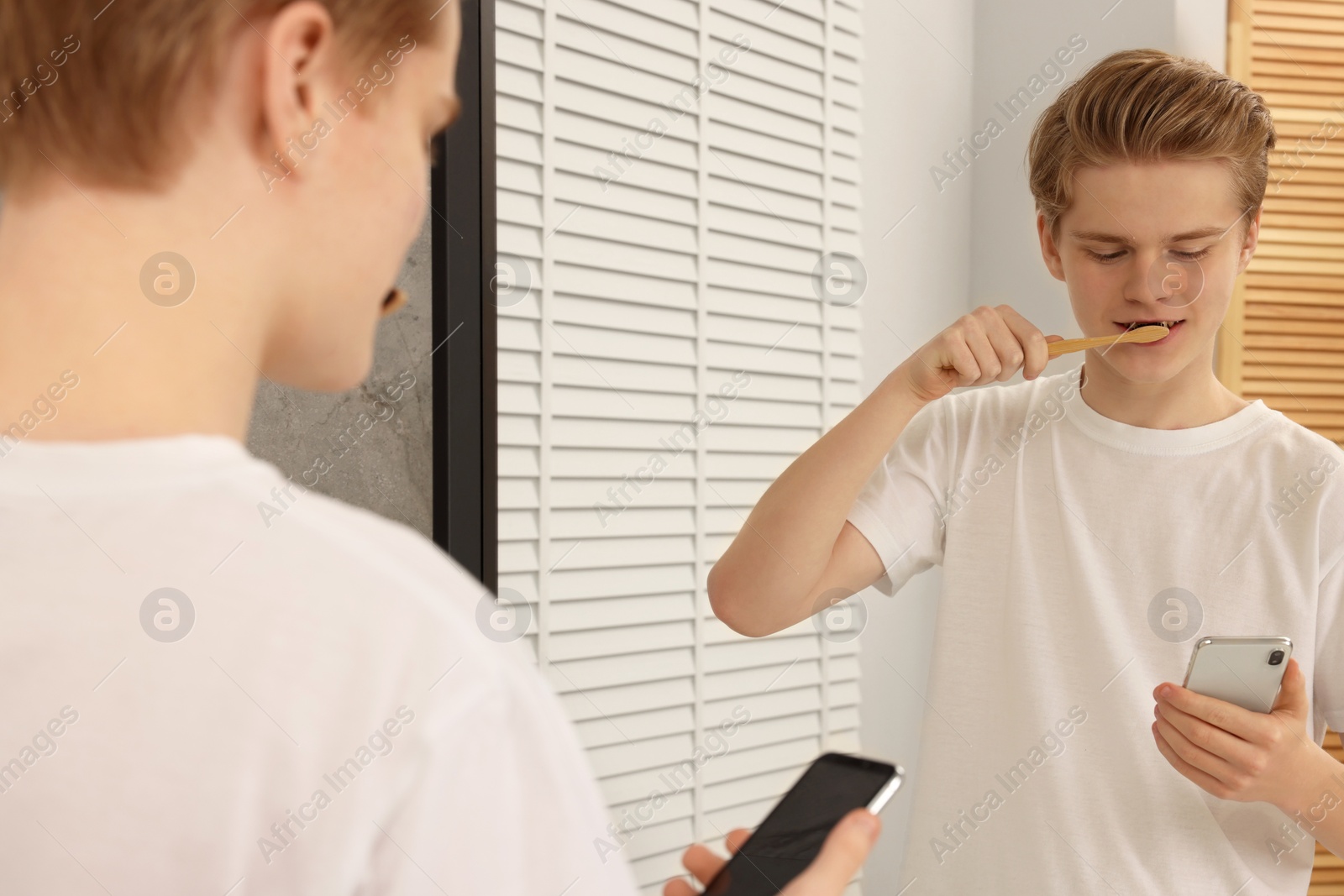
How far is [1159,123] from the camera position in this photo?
0.80 metres

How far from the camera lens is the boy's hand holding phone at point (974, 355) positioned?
78cm

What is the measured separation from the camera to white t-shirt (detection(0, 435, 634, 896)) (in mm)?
216

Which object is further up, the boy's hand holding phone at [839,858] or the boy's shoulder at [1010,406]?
the boy's shoulder at [1010,406]

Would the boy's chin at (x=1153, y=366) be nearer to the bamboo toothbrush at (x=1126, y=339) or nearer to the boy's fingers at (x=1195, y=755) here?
the bamboo toothbrush at (x=1126, y=339)

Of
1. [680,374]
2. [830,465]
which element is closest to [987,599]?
[830,465]

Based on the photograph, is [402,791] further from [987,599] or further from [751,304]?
[751,304]

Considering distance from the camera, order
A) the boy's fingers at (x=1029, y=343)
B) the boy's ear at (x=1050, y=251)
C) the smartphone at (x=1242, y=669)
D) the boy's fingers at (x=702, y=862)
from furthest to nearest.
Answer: the boy's ear at (x=1050, y=251)
the boy's fingers at (x=1029, y=343)
the smartphone at (x=1242, y=669)
the boy's fingers at (x=702, y=862)

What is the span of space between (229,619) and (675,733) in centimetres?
127

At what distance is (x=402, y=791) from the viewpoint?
0.22m

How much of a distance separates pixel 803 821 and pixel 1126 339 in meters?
0.56

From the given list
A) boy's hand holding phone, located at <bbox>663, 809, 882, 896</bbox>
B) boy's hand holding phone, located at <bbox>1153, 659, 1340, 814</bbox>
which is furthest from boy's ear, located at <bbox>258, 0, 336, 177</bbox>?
boy's hand holding phone, located at <bbox>1153, 659, 1340, 814</bbox>

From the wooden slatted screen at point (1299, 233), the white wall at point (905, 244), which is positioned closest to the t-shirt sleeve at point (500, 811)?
the white wall at point (905, 244)

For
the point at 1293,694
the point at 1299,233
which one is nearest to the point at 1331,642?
the point at 1293,694

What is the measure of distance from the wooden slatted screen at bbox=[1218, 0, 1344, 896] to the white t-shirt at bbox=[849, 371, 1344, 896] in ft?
3.08
